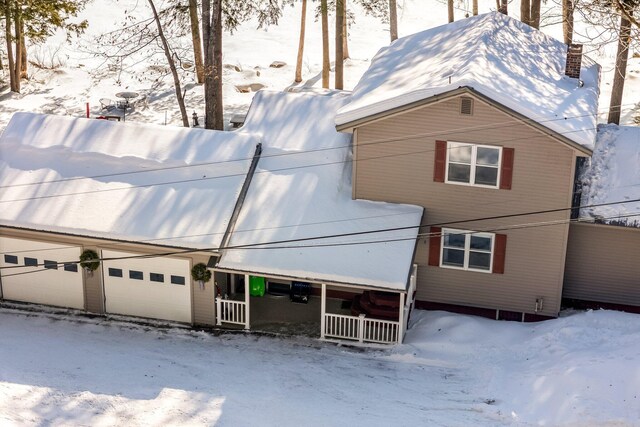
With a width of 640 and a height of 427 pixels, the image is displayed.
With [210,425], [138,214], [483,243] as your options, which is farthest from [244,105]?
[210,425]

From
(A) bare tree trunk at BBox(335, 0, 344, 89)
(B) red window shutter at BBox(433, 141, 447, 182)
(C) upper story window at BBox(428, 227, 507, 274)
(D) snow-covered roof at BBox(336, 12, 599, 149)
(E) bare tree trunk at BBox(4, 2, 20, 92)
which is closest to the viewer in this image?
(D) snow-covered roof at BBox(336, 12, 599, 149)

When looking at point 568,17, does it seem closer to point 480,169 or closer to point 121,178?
point 480,169

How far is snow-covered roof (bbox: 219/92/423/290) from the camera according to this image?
20.0 meters

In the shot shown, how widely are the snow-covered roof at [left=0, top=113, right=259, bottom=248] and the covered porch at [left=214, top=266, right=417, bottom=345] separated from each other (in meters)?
1.99

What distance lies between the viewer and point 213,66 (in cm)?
2786

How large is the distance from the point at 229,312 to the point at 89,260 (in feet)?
13.4

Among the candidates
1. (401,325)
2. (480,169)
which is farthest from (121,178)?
(480,169)

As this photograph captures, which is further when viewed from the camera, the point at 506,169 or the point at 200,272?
the point at 200,272

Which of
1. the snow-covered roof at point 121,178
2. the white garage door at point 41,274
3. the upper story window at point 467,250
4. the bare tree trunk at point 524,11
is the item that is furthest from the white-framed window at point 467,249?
the bare tree trunk at point 524,11

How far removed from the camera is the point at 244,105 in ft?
110

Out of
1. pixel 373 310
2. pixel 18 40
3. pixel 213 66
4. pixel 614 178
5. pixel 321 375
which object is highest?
pixel 18 40

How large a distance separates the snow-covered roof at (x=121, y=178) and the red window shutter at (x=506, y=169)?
23.3ft

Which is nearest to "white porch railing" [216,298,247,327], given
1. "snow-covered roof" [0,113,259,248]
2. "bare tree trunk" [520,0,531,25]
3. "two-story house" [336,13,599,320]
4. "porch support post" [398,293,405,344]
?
"snow-covered roof" [0,113,259,248]

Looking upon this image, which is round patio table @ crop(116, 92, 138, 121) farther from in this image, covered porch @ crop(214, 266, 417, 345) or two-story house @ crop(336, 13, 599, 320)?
two-story house @ crop(336, 13, 599, 320)
